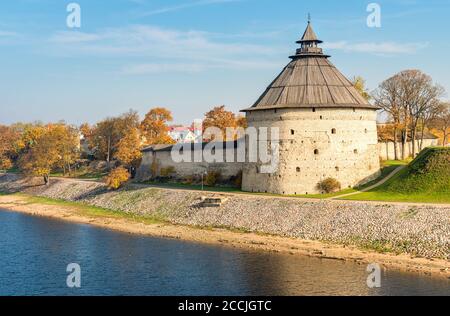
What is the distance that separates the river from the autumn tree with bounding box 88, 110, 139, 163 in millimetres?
48642

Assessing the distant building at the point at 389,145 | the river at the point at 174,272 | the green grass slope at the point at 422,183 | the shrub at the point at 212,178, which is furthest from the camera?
the distant building at the point at 389,145

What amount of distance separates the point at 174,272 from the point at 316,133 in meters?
23.5

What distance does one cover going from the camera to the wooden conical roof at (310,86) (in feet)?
172

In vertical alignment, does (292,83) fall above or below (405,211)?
above

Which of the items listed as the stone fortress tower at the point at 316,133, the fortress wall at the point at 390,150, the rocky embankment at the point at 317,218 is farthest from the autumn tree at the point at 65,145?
the fortress wall at the point at 390,150

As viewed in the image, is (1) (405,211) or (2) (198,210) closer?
(1) (405,211)

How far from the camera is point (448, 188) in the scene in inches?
1788

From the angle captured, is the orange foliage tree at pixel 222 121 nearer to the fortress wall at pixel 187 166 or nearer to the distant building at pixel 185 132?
the fortress wall at pixel 187 166

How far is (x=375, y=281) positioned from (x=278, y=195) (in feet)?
69.4
